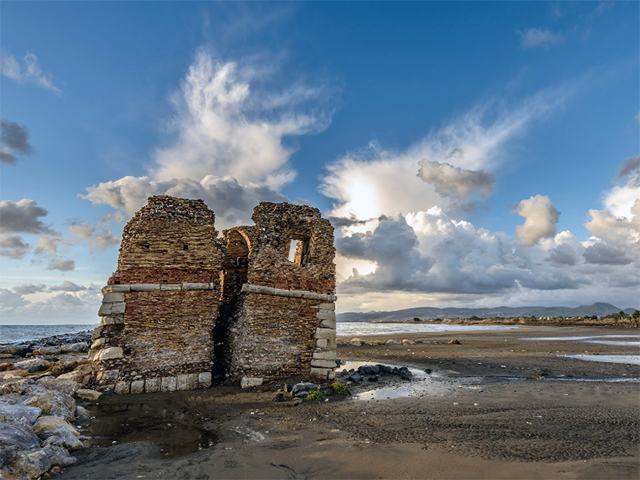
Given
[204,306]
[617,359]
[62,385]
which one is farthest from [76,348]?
[617,359]

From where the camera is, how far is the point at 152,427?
28.1ft

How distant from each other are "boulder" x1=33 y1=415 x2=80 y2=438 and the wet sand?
28.6 inches

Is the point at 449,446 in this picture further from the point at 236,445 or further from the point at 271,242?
the point at 271,242

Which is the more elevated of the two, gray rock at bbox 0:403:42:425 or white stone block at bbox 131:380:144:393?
gray rock at bbox 0:403:42:425

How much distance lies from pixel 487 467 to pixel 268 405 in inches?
241

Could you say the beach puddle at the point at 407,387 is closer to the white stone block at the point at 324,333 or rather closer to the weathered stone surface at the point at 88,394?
the white stone block at the point at 324,333

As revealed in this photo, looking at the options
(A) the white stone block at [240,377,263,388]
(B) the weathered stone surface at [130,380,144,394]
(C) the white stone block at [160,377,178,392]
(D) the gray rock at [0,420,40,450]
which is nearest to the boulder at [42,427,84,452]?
(D) the gray rock at [0,420,40,450]

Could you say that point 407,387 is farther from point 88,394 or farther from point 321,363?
point 88,394

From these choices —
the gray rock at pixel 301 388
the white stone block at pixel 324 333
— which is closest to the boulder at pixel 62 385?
the gray rock at pixel 301 388

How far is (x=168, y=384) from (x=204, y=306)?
8.60ft

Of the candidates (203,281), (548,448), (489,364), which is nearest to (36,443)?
(203,281)

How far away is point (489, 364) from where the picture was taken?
1830 cm

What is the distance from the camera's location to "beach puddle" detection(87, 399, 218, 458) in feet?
24.8

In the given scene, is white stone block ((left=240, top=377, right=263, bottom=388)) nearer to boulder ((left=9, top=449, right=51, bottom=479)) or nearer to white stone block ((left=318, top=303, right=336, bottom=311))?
white stone block ((left=318, top=303, right=336, bottom=311))
